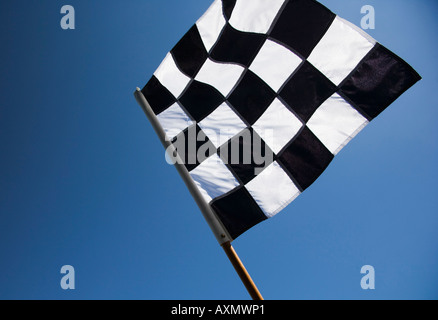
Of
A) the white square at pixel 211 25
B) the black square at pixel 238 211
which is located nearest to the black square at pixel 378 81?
the black square at pixel 238 211

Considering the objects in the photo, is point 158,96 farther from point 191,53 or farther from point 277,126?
point 277,126

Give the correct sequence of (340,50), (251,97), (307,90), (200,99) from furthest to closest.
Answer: (200,99) → (251,97) → (307,90) → (340,50)

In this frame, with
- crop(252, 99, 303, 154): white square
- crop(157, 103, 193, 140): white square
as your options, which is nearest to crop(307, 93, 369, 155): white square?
crop(252, 99, 303, 154): white square

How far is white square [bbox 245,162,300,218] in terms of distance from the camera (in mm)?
2334

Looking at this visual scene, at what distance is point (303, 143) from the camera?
2.40 meters

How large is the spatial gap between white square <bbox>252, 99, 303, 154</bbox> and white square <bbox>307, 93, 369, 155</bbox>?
0.16 meters

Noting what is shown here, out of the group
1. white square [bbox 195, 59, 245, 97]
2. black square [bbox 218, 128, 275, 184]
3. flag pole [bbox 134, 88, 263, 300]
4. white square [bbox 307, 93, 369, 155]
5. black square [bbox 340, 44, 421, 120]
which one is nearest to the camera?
flag pole [bbox 134, 88, 263, 300]

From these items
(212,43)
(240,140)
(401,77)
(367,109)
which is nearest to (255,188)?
(240,140)

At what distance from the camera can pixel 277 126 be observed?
2541 millimetres

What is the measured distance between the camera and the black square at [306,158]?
2.31 metres

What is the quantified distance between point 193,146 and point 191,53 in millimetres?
1034

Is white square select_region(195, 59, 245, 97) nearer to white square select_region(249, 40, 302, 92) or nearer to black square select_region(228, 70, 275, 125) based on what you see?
black square select_region(228, 70, 275, 125)

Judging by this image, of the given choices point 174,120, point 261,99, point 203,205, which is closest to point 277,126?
point 261,99
